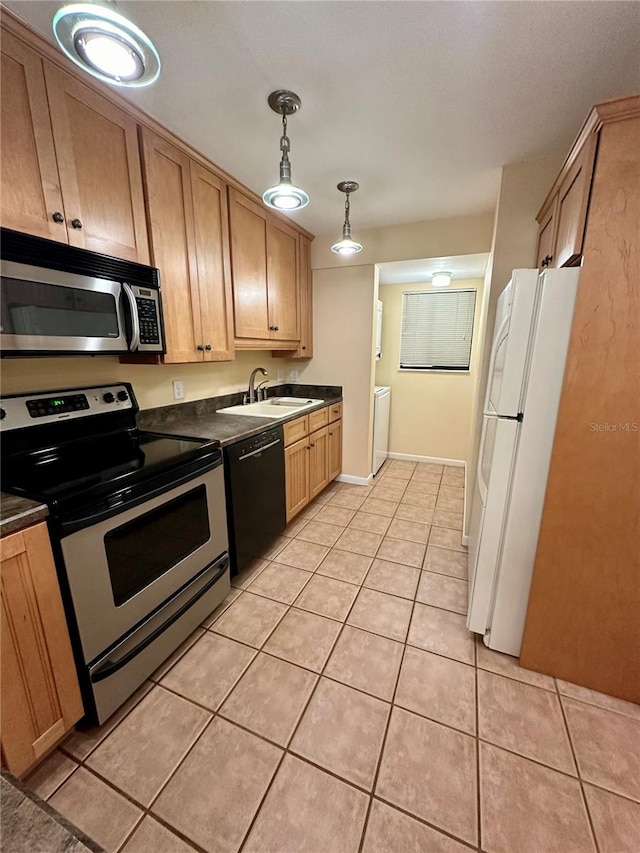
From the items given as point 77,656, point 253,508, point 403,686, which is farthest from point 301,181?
point 403,686

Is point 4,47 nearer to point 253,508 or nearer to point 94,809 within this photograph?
point 253,508

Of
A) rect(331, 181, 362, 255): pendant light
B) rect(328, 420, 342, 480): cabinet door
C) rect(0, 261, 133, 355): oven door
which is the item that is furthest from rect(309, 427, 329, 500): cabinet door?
rect(0, 261, 133, 355): oven door

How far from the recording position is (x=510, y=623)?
62.2 inches

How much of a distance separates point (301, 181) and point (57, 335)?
167 centimetres

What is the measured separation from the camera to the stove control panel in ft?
4.53

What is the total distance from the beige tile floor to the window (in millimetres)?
2820

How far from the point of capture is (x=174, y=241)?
1.80 meters

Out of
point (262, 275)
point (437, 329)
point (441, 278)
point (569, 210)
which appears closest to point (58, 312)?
point (262, 275)

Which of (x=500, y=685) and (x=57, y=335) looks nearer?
(x=57, y=335)

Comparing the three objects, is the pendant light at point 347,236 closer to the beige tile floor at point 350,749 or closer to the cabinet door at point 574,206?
the cabinet door at point 574,206

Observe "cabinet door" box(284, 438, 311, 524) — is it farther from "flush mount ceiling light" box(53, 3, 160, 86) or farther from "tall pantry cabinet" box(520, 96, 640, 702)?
"flush mount ceiling light" box(53, 3, 160, 86)

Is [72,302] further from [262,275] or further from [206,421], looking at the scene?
[262,275]

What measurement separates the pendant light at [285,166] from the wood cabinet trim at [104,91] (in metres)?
0.57

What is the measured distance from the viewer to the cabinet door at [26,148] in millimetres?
1131
